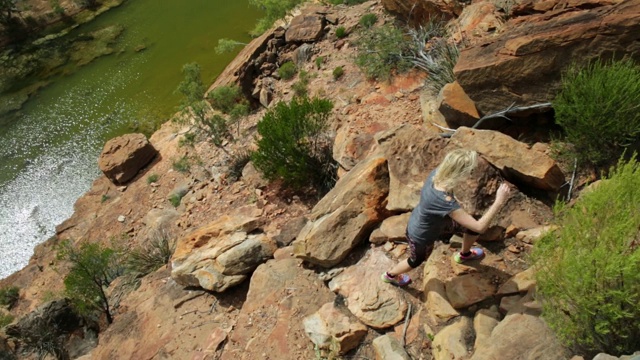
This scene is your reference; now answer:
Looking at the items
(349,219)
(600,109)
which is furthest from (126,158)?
(600,109)

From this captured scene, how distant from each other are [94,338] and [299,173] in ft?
15.5

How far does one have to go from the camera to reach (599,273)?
2771mm

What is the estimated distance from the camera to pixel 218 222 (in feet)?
23.6

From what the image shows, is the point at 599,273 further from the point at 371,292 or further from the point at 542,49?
the point at 542,49

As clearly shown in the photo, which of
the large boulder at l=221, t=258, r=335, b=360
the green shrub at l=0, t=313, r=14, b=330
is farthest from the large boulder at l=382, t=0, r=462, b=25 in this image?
the green shrub at l=0, t=313, r=14, b=330

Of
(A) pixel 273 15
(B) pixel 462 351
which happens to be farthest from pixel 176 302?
(A) pixel 273 15

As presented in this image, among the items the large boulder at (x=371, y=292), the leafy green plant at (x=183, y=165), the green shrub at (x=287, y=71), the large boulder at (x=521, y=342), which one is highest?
the large boulder at (x=521, y=342)

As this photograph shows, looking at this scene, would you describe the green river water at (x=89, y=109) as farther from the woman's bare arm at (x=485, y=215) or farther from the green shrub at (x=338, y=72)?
the woman's bare arm at (x=485, y=215)

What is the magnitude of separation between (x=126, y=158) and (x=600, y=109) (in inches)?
465

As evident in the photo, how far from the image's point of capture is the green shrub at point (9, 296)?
11188 mm

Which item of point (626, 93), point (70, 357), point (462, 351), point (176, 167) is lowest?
point (70, 357)

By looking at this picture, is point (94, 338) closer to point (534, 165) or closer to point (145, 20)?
point (534, 165)

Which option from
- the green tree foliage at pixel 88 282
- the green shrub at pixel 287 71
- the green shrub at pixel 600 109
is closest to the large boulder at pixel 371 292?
the green shrub at pixel 600 109

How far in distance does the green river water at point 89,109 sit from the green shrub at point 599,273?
1384 cm
